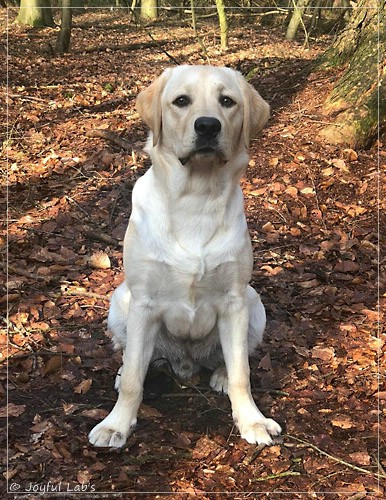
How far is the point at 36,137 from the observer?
23.1ft

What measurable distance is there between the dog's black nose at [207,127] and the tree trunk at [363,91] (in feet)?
12.4

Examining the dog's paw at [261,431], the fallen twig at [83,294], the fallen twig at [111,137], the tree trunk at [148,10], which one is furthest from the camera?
the tree trunk at [148,10]

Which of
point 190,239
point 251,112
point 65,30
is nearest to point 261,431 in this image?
point 190,239

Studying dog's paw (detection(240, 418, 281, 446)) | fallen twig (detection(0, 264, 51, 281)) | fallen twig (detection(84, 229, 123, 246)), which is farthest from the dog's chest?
fallen twig (detection(84, 229, 123, 246))

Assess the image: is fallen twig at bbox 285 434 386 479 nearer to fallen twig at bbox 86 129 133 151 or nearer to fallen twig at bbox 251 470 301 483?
fallen twig at bbox 251 470 301 483

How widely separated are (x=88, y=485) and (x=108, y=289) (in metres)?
1.95

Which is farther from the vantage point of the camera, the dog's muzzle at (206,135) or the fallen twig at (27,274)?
the fallen twig at (27,274)

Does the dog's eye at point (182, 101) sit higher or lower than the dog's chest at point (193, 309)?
higher

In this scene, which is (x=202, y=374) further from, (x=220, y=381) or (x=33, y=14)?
(x=33, y=14)

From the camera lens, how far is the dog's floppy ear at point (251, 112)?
9.94ft

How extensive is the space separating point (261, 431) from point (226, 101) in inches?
62.4

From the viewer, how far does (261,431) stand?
2916 mm

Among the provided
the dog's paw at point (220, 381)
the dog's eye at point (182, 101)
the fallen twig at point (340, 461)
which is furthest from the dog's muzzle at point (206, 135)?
the fallen twig at point (340, 461)

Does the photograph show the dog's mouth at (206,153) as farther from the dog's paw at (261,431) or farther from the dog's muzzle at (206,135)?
the dog's paw at (261,431)
